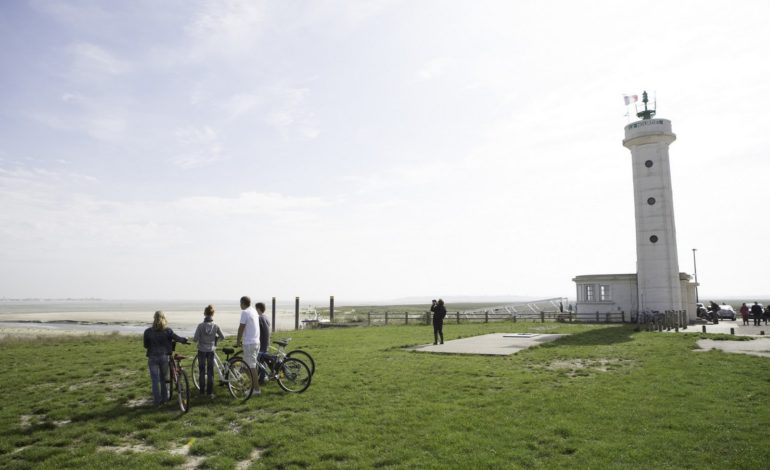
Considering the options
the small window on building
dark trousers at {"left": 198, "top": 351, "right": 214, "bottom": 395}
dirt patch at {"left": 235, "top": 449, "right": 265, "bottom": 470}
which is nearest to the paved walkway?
the small window on building

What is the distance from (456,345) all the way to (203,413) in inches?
477

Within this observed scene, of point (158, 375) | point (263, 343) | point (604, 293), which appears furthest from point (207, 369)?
point (604, 293)

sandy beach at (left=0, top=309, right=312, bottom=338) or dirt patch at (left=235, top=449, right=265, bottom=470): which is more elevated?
dirt patch at (left=235, top=449, right=265, bottom=470)

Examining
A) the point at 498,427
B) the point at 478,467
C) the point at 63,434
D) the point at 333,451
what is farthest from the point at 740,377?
the point at 63,434

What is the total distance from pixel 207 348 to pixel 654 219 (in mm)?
29302

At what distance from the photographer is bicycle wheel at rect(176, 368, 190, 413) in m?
9.18

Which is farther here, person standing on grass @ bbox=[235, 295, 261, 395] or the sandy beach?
the sandy beach

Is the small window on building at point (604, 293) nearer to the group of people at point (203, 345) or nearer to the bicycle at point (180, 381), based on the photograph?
the group of people at point (203, 345)

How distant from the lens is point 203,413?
9156 mm

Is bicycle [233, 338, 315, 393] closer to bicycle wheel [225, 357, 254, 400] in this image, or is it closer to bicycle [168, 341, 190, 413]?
bicycle wheel [225, 357, 254, 400]

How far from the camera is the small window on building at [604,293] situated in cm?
3353

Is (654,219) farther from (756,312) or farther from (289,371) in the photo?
(289,371)

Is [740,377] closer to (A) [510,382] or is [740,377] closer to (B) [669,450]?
(A) [510,382]

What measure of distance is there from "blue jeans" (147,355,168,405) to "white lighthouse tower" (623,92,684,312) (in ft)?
97.8
